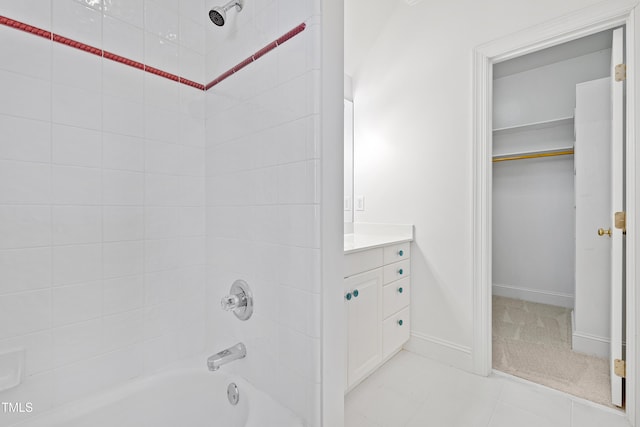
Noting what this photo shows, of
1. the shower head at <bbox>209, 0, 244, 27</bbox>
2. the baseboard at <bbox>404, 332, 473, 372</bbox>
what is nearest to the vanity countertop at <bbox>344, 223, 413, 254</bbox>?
the baseboard at <bbox>404, 332, 473, 372</bbox>

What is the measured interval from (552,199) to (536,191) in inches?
6.7

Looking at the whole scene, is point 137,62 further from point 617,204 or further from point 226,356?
point 617,204

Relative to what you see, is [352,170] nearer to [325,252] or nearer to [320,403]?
[325,252]

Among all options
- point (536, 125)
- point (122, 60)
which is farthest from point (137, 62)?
point (536, 125)

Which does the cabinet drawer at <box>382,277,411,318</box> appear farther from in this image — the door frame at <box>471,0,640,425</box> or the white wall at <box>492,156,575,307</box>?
the white wall at <box>492,156,575,307</box>

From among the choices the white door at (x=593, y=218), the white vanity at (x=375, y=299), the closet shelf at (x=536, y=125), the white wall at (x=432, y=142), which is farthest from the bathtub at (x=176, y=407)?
the closet shelf at (x=536, y=125)

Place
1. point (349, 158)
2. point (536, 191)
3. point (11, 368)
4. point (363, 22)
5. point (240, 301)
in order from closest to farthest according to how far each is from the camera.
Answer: point (11, 368) → point (240, 301) → point (363, 22) → point (349, 158) → point (536, 191)

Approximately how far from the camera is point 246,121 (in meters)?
1.16

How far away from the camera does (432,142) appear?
81.9 inches

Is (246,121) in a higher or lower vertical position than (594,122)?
lower

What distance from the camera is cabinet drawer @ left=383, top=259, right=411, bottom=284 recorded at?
189cm

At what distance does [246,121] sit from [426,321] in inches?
74.3

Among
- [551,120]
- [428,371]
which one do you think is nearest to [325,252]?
[428,371]

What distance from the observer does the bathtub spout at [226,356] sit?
40.0 inches
